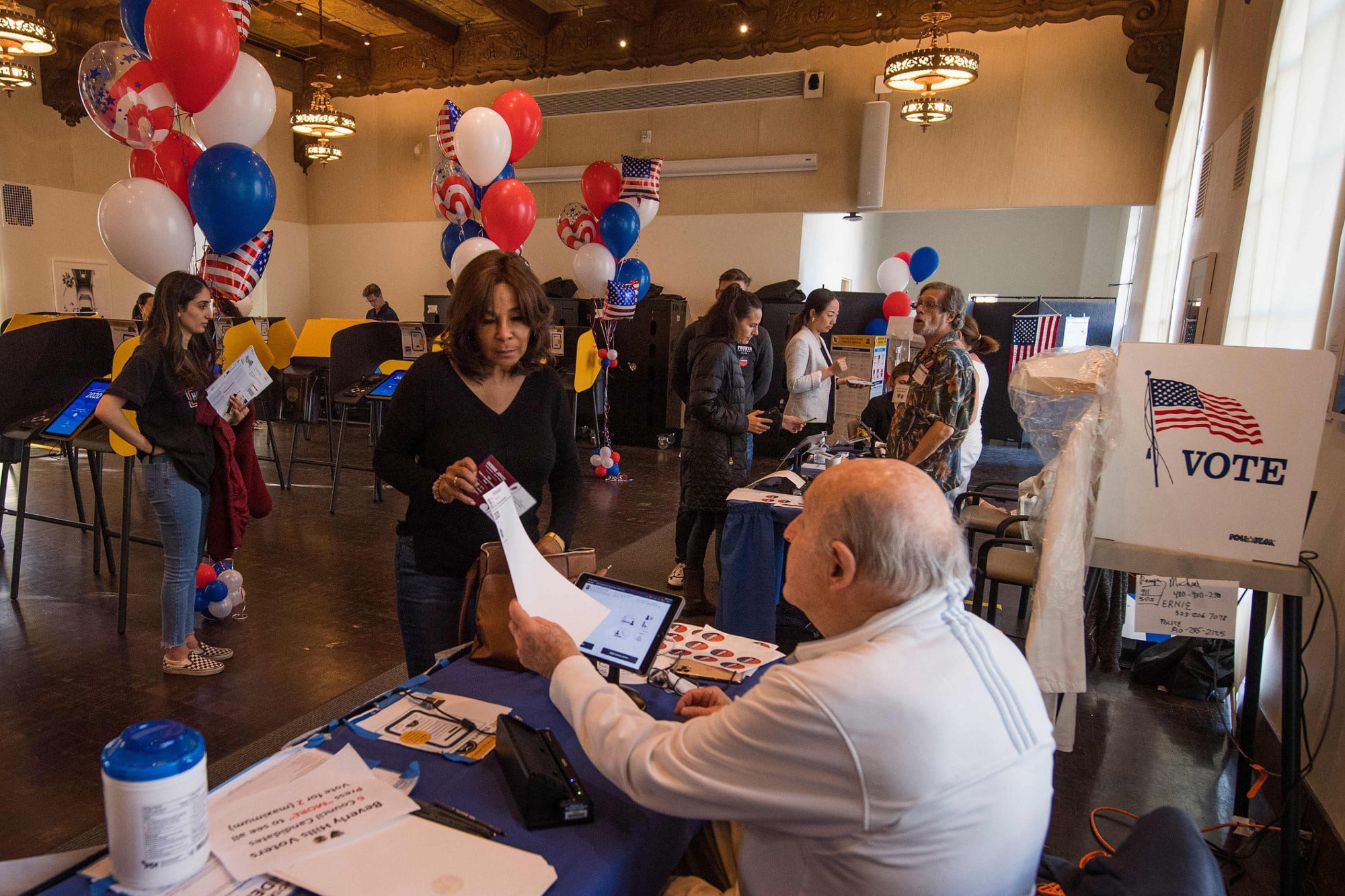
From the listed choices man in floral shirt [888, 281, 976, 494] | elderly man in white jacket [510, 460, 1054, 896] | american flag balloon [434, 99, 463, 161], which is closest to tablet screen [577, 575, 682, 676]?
elderly man in white jacket [510, 460, 1054, 896]

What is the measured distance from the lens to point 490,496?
1.36 meters

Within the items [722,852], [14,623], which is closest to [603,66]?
[14,623]

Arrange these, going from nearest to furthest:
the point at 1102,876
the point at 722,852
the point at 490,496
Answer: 1. the point at 1102,876
2. the point at 722,852
3. the point at 490,496

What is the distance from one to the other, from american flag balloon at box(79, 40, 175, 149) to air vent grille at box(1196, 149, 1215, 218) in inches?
222

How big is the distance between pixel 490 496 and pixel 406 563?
0.60 metres

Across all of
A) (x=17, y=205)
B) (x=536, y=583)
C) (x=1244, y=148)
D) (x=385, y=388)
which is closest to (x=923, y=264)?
(x=1244, y=148)

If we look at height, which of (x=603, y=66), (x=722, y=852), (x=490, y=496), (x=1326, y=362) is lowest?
(x=722, y=852)

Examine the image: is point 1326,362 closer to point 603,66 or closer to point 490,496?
point 490,496

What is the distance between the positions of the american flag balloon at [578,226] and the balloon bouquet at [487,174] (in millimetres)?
1087

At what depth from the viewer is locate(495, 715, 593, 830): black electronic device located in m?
1.08

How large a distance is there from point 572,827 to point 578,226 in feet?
20.2

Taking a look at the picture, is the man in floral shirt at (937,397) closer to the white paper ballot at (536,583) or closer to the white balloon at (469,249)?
the white paper ballot at (536,583)

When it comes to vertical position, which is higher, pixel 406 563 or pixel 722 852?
pixel 406 563

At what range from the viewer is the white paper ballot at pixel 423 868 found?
3.08ft
